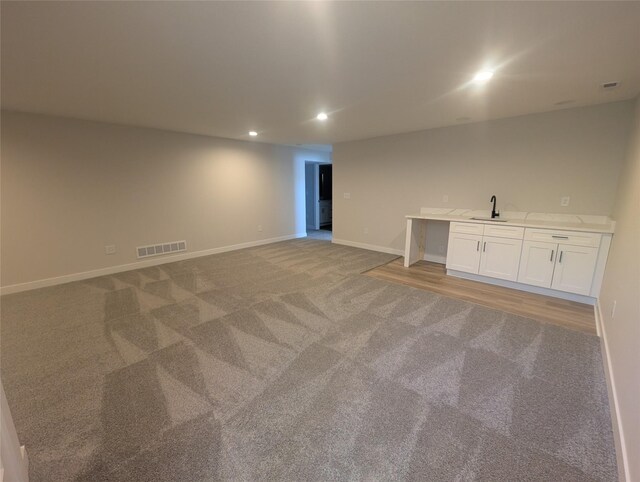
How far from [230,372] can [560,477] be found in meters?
1.98

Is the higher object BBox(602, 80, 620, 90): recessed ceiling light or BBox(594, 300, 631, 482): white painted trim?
BBox(602, 80, 620, 90): recessed ceiling light

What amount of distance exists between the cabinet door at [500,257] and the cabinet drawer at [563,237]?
0.53 ft

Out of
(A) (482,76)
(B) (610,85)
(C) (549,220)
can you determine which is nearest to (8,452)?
(A) (482,76)

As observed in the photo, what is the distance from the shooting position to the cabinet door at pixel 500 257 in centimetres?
348

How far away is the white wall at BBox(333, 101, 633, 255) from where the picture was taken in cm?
329

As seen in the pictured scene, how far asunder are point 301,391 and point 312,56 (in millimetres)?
2471

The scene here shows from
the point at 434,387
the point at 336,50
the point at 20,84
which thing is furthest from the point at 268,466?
the point at 20,84

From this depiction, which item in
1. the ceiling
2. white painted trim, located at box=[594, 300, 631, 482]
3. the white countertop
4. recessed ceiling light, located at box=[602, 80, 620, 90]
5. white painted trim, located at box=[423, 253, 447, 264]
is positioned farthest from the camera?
white painted trim, located at box=[423, 253, 447, 264]

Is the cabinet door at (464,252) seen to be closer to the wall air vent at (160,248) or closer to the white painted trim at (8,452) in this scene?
the white painted trim at (8,452)

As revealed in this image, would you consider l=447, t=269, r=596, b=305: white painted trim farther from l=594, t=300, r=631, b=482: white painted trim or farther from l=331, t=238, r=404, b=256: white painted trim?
l=331, t=238, r=404, b=256: white painted trim

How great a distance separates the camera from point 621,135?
3.11 metres

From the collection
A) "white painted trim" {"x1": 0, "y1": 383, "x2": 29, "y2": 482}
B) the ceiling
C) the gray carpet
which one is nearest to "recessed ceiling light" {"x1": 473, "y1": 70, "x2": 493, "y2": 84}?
the ceiling

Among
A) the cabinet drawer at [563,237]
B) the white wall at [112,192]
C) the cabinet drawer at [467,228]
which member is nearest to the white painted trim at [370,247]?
the cabinet drawer at [467,228]

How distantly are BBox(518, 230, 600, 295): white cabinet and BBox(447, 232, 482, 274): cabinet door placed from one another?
528mm
